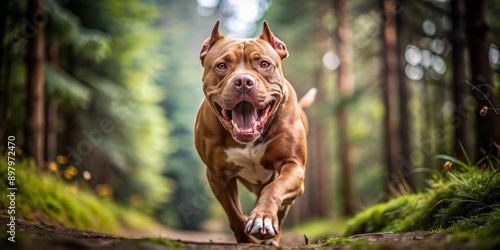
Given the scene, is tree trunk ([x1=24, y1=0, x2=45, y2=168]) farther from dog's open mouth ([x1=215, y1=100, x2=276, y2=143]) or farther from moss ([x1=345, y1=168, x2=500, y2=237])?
moss ([x1=345, y1=168, x2=500, y2=237])

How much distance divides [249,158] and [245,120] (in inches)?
19.6

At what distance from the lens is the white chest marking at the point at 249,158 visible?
15.2ft

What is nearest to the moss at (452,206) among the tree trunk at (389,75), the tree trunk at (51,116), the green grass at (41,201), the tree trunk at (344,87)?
the green grass at (41,201)

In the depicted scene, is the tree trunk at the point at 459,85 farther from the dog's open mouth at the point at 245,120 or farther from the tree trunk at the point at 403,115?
the dog's open mouth at the point at 245,120

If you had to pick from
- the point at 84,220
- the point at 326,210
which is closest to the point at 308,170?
the point at 326,210

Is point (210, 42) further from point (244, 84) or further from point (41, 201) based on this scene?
point (41, 201)

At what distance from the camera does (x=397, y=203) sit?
5590 millimetres

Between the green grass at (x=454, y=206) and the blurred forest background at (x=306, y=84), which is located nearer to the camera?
the green grass at (x=454, y=206)

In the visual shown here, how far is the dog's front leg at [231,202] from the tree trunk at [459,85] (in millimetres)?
4236

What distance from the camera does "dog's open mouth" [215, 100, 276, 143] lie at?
4254 mm

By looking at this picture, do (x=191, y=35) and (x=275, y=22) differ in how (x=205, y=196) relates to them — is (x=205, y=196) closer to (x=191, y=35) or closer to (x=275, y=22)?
(x=191, y=35)

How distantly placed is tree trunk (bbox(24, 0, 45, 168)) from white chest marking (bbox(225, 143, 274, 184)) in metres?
4.74

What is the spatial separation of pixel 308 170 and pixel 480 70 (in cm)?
1977

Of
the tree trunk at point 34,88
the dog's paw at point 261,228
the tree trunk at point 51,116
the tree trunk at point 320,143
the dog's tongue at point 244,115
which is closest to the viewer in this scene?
the dog's paw at point 261,228
